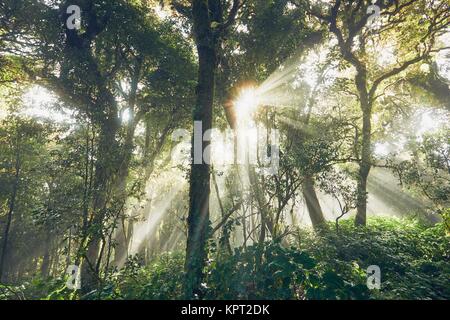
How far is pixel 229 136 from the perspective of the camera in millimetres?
18062

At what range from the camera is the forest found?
6.25m

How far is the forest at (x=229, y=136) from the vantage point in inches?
246

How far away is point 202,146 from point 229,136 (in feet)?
34.7

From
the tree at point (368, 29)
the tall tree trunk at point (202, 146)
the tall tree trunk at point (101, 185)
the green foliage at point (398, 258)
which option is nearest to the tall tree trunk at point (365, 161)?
the tree at point (368, 29)

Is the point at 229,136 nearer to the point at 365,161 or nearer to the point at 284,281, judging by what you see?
the point at 365,161

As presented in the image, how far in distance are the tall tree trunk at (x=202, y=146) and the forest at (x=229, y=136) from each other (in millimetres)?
40

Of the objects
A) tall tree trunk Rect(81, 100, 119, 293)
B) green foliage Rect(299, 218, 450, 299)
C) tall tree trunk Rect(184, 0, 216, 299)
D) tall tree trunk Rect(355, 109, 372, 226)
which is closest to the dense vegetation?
green foliage Rect(299, 218, 450, 299)

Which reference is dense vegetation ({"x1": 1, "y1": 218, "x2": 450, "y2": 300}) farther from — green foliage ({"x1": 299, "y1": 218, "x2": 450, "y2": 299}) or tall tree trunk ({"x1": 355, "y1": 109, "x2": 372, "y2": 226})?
tall tree trunk ({"x1": 355, "y1": 109, "x2": 372, "y2": 226})

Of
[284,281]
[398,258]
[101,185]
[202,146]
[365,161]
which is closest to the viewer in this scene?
[284,281]

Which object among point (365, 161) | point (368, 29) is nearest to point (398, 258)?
point (365, 161)

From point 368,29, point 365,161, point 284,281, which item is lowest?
point 284,281

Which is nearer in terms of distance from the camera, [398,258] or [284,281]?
[284,281]

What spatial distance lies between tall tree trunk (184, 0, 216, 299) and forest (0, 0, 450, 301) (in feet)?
0.13

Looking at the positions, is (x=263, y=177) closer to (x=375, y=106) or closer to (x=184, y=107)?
(x=184, y=107)
